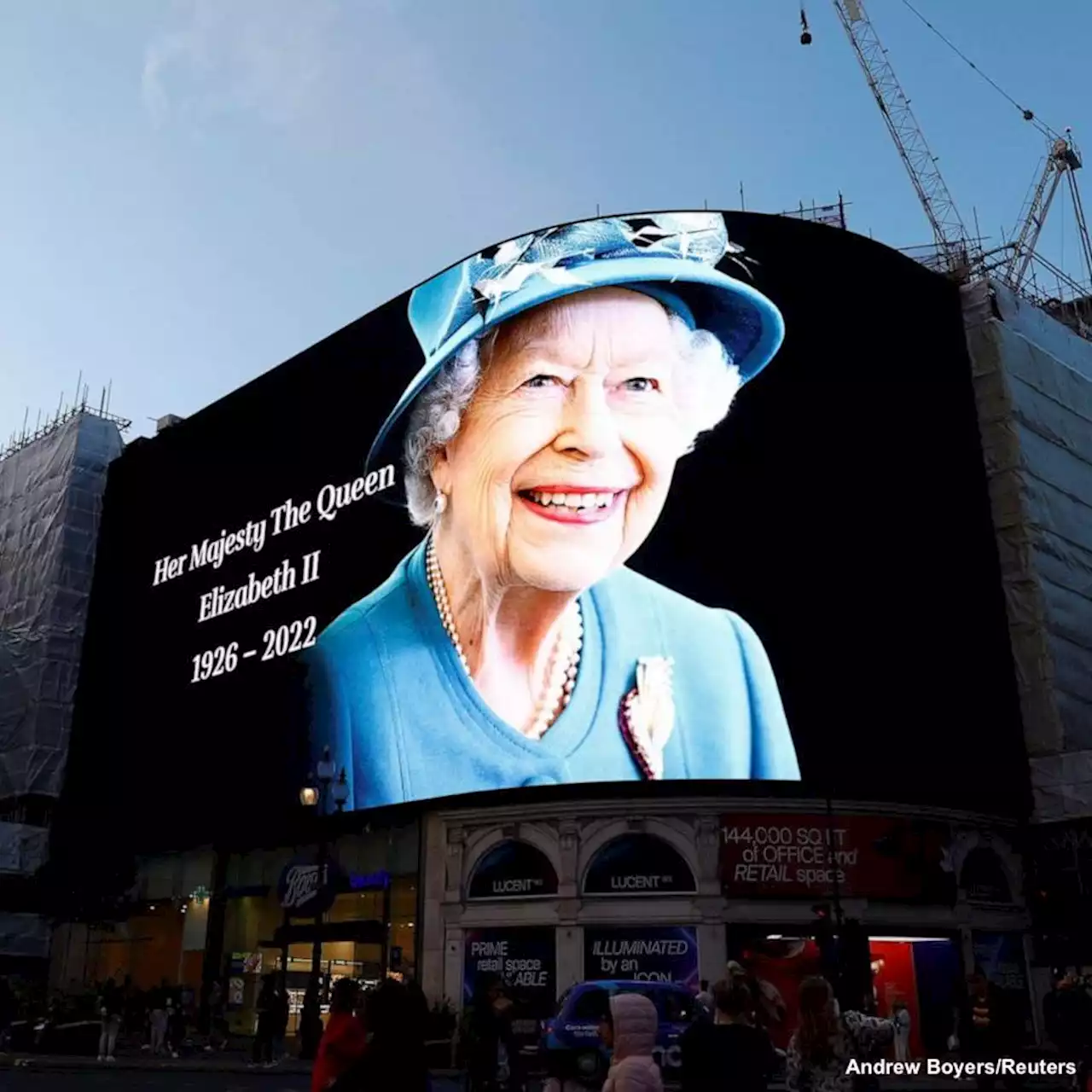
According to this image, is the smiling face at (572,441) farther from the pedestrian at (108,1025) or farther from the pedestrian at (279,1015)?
the pedestrian at (108,1025)

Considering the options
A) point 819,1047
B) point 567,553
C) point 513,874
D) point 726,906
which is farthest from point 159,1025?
point 819,1047

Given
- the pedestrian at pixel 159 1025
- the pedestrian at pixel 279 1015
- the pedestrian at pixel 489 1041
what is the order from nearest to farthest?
the pedestrian at pixel 489 1041
the pedestrian at pixel 279 1015
the pedestrian at pixel 159 1025

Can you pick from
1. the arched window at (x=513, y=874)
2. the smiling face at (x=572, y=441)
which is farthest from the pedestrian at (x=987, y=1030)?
the smiling face at (x=572, y=441)

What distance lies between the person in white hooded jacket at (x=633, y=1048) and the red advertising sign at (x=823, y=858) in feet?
68.9

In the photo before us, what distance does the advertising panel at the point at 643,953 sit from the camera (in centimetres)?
2559

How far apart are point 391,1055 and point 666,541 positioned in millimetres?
24457

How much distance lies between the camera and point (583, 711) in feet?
93.0

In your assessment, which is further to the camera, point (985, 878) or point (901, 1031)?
point (985, 878)

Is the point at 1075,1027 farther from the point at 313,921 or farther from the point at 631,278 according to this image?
the point at 313,921

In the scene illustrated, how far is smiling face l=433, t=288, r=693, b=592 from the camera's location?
1161 inches

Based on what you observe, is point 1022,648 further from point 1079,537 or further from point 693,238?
point 693,238

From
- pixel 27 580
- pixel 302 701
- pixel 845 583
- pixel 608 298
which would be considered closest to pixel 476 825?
pixel 302 701

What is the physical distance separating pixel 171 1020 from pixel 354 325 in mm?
21245

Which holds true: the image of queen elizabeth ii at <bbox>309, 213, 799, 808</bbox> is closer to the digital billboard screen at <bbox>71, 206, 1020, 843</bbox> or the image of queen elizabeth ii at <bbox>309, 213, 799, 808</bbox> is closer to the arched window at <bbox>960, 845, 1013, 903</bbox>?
the digital billboard screen at <bbox>71, 206, 1020, 843</bbox>
